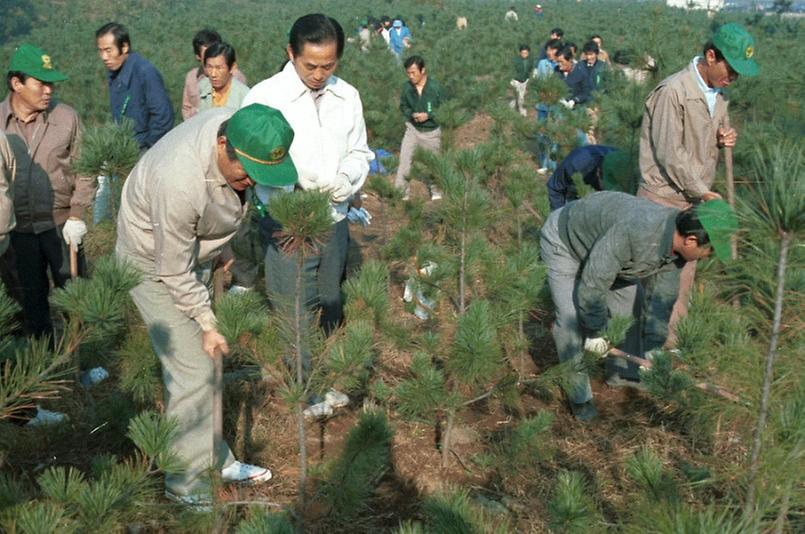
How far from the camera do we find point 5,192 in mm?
2562

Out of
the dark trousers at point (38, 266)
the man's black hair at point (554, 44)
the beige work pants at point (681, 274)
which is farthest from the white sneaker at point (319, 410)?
the man's black hair at point (554, 44)

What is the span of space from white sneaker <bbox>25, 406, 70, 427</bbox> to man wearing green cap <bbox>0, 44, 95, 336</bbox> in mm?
388

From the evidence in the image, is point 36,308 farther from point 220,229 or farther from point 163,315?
point 220,229

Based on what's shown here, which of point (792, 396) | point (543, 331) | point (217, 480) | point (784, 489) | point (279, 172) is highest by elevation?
point (279, 172)

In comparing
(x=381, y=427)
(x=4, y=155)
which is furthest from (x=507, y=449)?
(x=4, y=155)

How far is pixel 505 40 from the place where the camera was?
23.1m

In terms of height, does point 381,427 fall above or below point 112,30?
below

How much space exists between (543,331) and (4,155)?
116 inches

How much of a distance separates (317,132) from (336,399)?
1.21 meters

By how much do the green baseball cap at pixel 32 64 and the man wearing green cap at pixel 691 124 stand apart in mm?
2617

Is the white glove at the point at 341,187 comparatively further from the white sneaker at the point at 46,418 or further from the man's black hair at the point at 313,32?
the white sneaker at the point at 46,418

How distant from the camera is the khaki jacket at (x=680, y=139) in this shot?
3.59 m

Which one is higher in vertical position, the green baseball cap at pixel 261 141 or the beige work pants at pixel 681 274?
the green baseball cap at pixel 261 141

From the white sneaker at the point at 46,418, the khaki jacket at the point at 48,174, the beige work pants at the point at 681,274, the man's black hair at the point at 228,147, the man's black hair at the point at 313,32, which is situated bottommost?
the white sneaker at the point at 46,418
